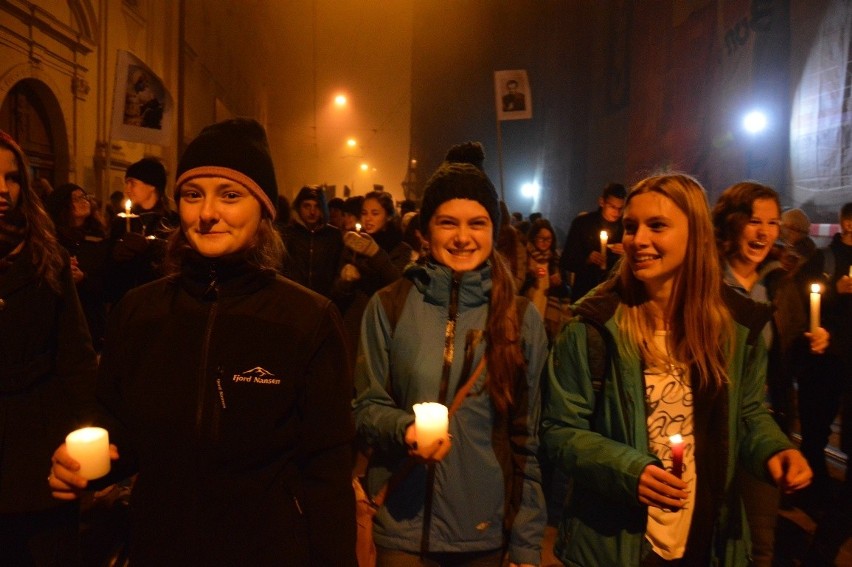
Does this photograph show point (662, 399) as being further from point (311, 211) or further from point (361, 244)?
point (311, 211)

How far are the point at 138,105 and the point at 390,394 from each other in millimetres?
7705

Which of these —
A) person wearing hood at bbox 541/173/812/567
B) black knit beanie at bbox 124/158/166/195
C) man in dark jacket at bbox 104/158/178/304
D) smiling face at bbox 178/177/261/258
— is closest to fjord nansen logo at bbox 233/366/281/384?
smiling face at bbox 178/177/261/258

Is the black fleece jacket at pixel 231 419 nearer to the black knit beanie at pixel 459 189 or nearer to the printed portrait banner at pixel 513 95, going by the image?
the black knit beanie at pixel 459 189

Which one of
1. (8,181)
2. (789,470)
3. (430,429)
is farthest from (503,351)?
(8,181)

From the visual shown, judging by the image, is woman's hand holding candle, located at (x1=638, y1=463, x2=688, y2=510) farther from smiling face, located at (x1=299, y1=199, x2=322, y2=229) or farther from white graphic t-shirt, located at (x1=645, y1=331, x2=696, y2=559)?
smiling face, located at (x1=299, y1=199, x2=322, y2=229)

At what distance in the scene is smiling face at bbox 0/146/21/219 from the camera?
2.74 m

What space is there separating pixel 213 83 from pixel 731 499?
88.2ft

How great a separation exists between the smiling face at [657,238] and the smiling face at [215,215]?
1.43m

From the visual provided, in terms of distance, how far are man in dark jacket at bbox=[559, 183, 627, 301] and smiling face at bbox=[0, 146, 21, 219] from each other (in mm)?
5483

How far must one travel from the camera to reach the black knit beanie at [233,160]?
1871 millimetres

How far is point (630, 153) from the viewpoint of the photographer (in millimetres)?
16875

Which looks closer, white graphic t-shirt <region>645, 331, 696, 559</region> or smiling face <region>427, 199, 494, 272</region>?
white graphic t-shirt <region>645, 331, 696, 559</region>

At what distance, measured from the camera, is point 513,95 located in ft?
45.9

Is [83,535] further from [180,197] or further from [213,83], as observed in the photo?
[213,83]
